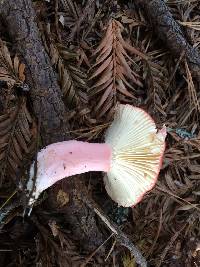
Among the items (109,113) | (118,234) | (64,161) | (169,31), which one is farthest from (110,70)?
(118,234)

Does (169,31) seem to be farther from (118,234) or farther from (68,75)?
(118,234)

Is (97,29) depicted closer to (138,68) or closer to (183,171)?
(138,68)

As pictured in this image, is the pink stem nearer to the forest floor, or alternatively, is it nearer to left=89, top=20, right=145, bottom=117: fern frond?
the forest floor

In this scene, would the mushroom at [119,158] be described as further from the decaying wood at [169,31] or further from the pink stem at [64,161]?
the decaying wood at [169,31]

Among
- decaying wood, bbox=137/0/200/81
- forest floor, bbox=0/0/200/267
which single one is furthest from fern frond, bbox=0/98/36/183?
decaying wood, bbox=137/0/200/81

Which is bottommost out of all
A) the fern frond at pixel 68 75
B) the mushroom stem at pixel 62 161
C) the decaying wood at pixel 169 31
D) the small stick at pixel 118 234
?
the small stick at pixel 118 234

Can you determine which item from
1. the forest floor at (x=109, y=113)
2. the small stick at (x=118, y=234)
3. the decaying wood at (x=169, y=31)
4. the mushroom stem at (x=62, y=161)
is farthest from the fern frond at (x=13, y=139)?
the decaying wood at (x=169, y=31)
